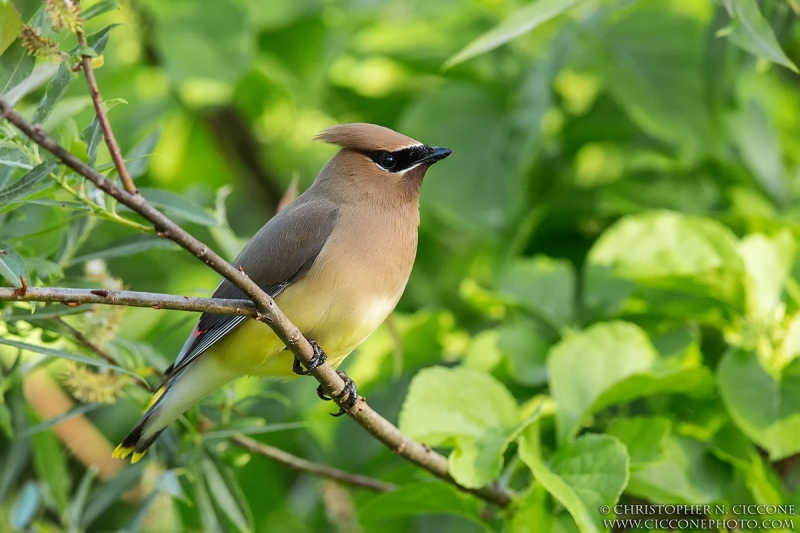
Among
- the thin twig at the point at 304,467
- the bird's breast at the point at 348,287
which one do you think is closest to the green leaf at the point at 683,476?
the thin twig at the point at 304,467

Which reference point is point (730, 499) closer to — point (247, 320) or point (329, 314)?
point (329, 314)

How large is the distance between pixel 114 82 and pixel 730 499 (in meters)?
3.12

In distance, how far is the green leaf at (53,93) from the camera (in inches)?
77.4

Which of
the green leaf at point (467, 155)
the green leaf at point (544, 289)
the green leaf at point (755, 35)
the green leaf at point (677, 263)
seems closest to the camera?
the green leaf at point (755, 35)

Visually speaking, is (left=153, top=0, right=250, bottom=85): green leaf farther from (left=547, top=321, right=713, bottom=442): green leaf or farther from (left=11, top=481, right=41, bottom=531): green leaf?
(left=547, top=321, right=713, bottom=442): green leaf

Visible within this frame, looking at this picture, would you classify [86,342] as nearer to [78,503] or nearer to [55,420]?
[55,420]

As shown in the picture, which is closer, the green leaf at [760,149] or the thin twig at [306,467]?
the thin twig at [306,467]

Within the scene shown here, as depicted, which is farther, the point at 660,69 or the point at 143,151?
the point at 660,69

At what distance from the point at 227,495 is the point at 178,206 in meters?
0.94

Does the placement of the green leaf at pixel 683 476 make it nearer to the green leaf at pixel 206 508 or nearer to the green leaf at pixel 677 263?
the green leaf at pixel 677 263

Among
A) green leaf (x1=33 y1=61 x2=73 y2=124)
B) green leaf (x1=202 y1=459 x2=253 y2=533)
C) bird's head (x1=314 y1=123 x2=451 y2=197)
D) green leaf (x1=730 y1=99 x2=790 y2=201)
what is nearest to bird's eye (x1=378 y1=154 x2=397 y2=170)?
bird's head (x1=314 y1=123 x2=451 y2=197)

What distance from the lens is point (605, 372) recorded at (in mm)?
2945

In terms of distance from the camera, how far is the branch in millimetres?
1642

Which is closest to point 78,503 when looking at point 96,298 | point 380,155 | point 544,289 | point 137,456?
point 137,456
